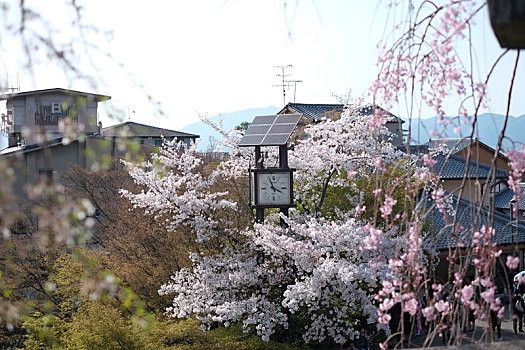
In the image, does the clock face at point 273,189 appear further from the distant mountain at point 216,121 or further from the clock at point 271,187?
the distant mountain at point 216,121

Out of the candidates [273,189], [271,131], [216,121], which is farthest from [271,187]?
[216,121]

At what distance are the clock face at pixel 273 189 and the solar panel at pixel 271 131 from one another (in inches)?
21.2

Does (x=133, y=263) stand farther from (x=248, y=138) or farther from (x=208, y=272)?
(x=248, y=138)

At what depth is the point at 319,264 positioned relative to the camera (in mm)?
11023

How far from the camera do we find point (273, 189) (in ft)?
37.3

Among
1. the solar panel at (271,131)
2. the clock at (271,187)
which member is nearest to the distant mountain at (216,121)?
the solar panel at (271,131)

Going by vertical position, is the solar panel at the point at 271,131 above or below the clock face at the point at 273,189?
above

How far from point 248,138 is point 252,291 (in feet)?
8.31

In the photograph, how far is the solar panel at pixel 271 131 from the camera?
37.3ft

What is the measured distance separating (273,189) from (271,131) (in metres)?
0.99

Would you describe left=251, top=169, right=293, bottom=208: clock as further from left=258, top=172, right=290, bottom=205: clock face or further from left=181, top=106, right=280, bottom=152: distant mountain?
left=181, top=106, right=280, bottom=152: distant mountain

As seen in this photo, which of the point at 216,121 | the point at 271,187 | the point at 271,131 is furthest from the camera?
the point at 216,121

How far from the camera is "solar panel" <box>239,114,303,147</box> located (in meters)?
11.4

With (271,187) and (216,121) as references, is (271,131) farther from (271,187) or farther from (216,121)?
(216,121)
